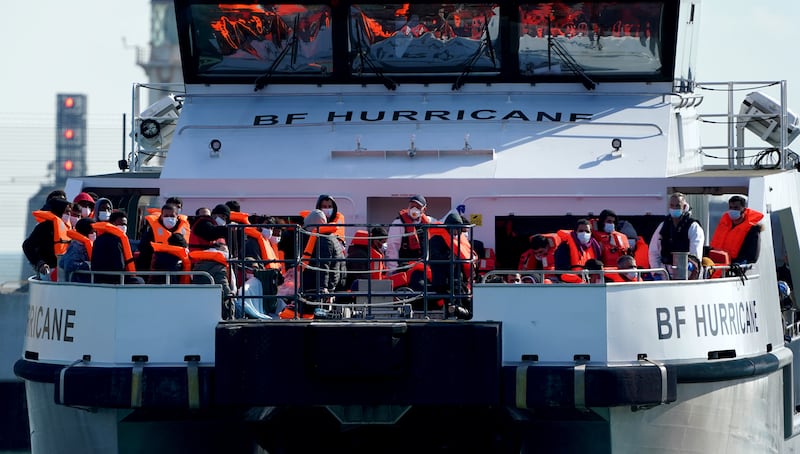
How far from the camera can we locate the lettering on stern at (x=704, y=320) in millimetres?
10492

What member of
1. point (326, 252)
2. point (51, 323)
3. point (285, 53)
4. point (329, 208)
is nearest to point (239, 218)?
point (329, 208)

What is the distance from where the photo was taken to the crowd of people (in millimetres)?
10633

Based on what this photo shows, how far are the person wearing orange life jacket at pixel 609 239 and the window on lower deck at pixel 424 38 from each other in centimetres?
274

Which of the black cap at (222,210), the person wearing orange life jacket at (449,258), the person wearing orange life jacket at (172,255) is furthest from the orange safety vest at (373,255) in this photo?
the person wearing orange life jacket at (172,255)

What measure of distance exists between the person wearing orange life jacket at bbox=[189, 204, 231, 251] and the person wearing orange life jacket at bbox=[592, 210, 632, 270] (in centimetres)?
264

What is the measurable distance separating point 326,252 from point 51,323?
6.14 feet

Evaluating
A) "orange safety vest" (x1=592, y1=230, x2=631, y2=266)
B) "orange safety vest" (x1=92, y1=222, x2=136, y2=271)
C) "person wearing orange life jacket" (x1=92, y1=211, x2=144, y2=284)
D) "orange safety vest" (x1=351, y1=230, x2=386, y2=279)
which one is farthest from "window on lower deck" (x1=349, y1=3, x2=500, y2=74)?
"person wearing orange life jacket" (x1=92, y1=211, x2=144, y2=284)

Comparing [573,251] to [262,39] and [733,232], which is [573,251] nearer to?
[733,232]

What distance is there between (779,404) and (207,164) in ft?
16.0

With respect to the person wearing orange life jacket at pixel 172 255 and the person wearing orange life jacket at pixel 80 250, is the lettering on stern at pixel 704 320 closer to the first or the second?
the person wearing orange life jacket at pixel 172 255

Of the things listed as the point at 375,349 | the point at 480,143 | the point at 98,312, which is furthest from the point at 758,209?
the point at 98,312

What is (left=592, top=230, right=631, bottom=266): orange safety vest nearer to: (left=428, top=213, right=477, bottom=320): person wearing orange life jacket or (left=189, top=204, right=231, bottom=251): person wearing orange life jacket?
(left=428, top=213, right=477, bottom=320): person wearing orange life jacket

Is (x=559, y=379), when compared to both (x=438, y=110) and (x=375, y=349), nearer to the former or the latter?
(x=375, y=349)

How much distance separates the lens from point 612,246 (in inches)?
471
